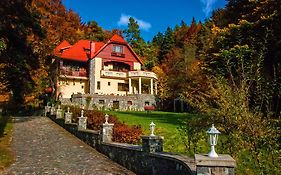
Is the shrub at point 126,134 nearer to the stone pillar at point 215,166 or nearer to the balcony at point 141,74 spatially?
the stone pillar at point 215,166

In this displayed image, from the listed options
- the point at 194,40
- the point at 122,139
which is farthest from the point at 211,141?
the point at 194,40

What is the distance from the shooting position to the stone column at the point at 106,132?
14422 millimetres

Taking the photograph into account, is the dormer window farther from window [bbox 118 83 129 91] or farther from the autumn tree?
the autumn tree

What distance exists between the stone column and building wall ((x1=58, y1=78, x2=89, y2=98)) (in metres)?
30.8

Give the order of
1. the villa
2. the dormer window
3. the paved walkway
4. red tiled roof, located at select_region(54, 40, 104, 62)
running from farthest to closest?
the dormer window, red tiled roof, located at select_region(54, 40, 104, 62), the villa, the paved walkway

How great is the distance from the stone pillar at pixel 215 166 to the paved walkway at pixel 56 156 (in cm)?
571

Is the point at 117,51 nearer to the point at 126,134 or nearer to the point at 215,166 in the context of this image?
the point at 126,134

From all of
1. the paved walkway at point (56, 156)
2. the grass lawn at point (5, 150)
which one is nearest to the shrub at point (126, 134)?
the paved walkway at point (56, 156)

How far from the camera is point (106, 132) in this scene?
1455 centimetres

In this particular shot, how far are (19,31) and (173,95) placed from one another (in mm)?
30729

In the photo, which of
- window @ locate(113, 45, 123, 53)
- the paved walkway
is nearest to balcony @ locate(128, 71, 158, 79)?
window @ locate(113, 45, 123, 53)

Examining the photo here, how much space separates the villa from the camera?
43.4 metres

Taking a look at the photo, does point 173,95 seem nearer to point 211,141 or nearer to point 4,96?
point 4,96

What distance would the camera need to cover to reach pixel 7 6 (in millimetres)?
15812
